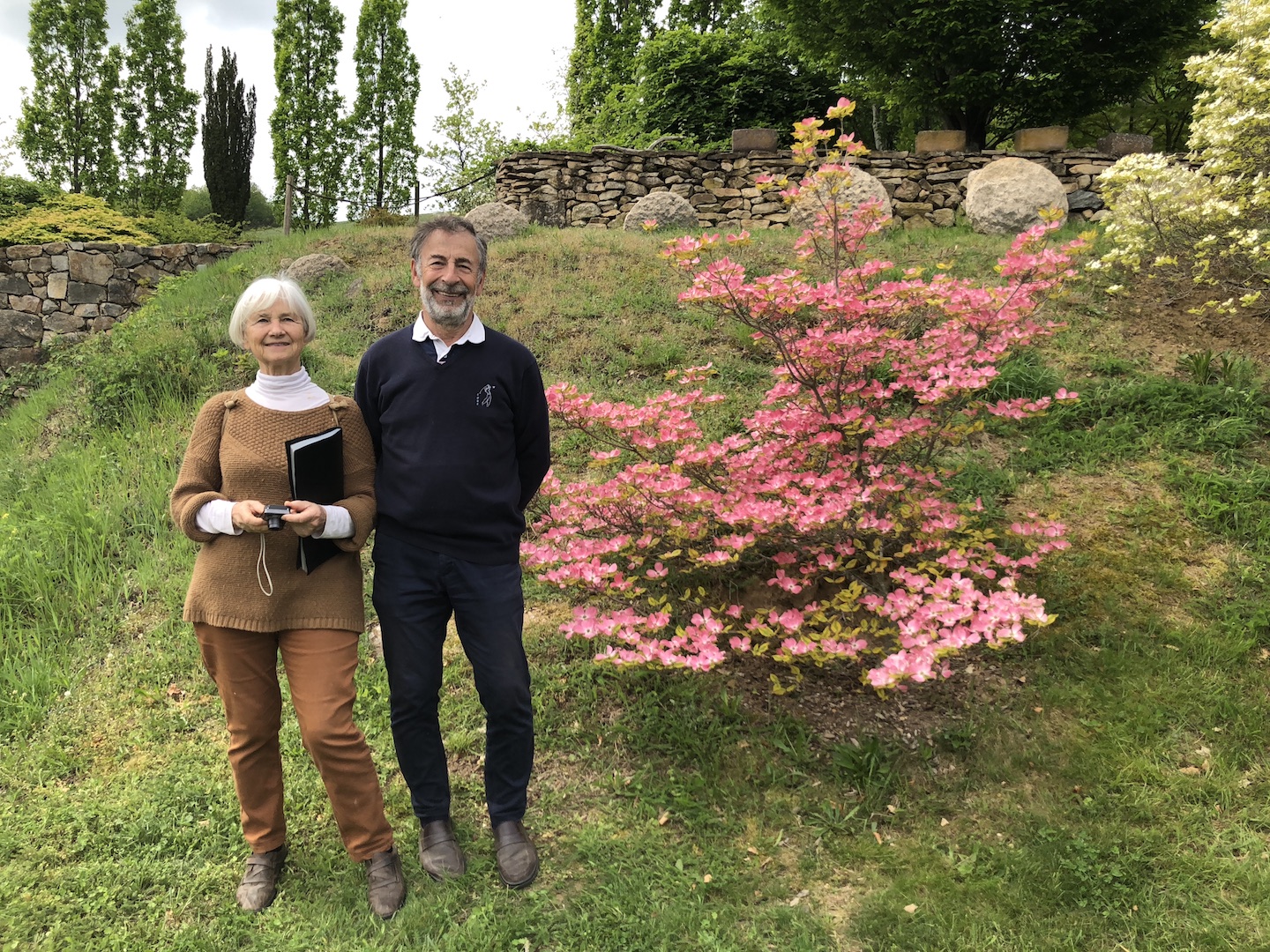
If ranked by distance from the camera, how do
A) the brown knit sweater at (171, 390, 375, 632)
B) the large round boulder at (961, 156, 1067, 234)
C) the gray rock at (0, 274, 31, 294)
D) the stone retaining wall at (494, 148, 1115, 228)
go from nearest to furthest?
the brown knit sweater at (171, 390, 375, 632), the large round boulder at (961, 156, 1067, 234), the stone retaining wall at (494, 148, 1115, 228), the gray rock at (0, 274, 31, 294)

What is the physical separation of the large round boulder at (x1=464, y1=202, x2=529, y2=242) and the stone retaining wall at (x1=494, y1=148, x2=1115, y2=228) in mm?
560

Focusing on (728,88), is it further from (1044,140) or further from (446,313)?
(446,313)

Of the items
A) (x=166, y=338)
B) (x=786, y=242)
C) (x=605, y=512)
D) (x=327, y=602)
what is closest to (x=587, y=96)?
(x=786, y=242)

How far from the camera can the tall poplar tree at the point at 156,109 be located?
17422 millimetres

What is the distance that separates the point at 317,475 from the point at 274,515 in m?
0.17

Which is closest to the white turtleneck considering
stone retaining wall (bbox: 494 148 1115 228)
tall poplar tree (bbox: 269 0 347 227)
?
stone retaining wall (bbox: 494 148 1115 228)

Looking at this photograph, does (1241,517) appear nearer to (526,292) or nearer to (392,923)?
(392,923)

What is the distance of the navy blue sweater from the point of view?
2.12 meters

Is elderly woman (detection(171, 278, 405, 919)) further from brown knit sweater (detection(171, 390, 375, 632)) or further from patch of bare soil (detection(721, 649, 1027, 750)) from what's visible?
patch of bare soil (detection(721, 649, 1027, 750))

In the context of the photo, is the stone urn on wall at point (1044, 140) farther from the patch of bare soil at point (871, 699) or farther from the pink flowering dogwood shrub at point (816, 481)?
the patch of bare soil at point (871, 699)

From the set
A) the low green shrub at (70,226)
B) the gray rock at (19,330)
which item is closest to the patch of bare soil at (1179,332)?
the low green shrub at (70,226)

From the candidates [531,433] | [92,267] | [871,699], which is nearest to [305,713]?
[531,433]

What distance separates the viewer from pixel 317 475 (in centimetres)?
204

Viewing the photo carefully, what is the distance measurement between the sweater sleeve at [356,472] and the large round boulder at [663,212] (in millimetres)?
7400
